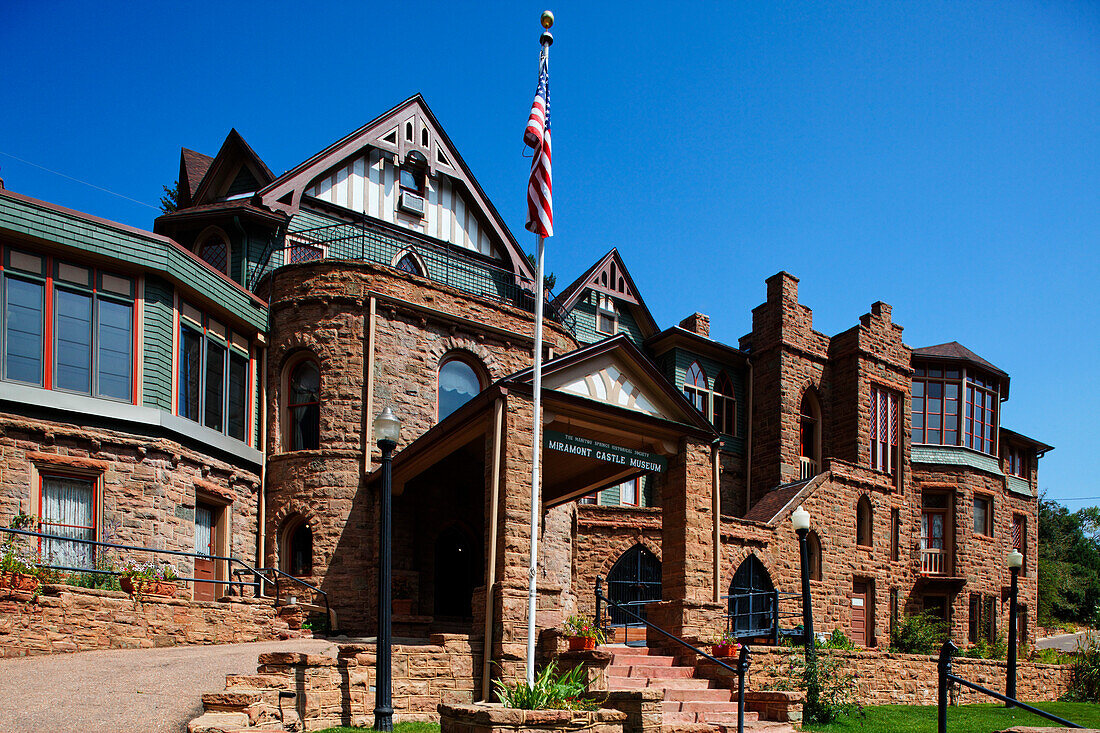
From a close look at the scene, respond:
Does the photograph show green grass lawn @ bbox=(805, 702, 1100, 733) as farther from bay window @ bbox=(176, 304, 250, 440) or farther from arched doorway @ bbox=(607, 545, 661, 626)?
bay window @ bbox=(176, 304, 250, 440)

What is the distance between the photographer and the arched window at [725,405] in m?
31.4

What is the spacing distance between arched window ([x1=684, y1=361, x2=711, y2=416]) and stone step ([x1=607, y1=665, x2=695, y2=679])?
1667 cm

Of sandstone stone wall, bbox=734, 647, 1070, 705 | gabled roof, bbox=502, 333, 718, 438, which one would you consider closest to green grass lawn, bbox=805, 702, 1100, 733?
sandstone stone wall, bbox=734, 647, 1070, 705

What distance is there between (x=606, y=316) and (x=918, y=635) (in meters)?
13.9

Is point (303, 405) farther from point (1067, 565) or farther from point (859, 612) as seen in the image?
point (1067, 565)

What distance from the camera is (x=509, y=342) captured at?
2377 centimetres

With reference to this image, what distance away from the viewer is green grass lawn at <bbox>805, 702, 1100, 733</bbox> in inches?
556

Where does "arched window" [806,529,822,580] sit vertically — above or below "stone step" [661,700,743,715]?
above

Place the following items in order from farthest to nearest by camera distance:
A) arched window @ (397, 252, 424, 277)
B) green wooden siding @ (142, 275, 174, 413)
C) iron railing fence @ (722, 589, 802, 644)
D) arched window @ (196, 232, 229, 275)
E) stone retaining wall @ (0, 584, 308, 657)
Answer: arched window @ (397, 252, 424, 277) < iron railing fence @ (722, 589, 802, 644) < arched window @ (196, 232, 229, 275) < green wooden siding @ (142, 275, 174, 413) < stone retaining wall @ (0, 584, 308, 657)

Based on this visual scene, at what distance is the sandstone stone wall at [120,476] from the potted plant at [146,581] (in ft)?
2.83

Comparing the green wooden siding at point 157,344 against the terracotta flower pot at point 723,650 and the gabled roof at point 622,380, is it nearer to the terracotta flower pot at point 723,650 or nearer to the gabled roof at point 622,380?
the gabled roof at point 622,380

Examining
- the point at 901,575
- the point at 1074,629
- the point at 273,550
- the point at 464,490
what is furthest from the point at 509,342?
the point at 1074,629

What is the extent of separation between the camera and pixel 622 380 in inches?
654

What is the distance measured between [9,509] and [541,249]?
10772mm
